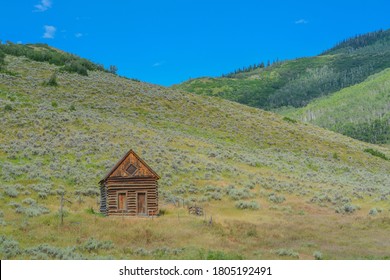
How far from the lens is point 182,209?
32844mm

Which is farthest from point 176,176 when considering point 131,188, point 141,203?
point 131,188

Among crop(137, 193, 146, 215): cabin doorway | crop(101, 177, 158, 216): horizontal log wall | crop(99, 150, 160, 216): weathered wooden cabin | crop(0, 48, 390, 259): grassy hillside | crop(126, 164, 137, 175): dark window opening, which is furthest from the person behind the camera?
crop(126, 164, 137, 175): dark window opening

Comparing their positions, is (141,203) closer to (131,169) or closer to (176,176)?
(131,169)

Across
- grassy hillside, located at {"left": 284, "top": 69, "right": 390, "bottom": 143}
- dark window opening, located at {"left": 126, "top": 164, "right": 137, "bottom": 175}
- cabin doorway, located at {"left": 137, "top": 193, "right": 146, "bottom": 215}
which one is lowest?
cabin doorway, located at {"left": 137, "top": 193, "right": 146, "bottom": 215}

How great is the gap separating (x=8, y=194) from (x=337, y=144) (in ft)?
182

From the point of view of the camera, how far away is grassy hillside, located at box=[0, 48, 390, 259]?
22.3 metres

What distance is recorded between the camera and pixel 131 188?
3078 centimetres

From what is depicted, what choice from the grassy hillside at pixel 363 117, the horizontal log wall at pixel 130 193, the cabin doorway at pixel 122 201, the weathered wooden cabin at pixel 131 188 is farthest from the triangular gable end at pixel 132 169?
the grassy hillside at pixel 363 117

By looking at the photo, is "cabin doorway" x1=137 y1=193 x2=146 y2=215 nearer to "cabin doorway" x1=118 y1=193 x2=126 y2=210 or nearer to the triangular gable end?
"cabin doorway" x1=118 y1=193 x2=126 y2=210

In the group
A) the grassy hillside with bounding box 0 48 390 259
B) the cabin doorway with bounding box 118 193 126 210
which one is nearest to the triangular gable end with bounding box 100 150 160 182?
the cabin doorway with bounding box 118 193 126 210

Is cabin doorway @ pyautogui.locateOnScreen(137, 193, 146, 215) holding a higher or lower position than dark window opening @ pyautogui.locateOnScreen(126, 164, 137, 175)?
lower

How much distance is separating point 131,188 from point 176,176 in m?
10.9
